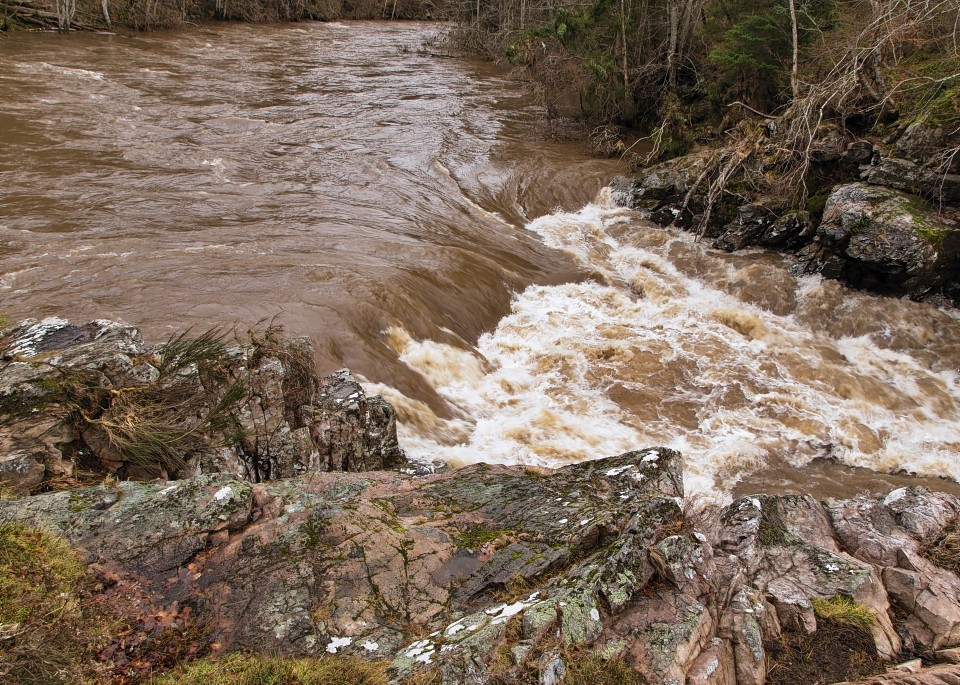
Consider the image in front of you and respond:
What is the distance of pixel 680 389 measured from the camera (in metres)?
8.59

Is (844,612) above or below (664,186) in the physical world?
below

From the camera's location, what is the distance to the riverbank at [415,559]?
3.01 meters

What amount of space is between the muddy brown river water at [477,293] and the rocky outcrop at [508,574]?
8.85 ft

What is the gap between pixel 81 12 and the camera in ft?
80.4

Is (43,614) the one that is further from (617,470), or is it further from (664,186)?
(664,186)

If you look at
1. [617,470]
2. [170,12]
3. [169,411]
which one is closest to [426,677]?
[617,470]

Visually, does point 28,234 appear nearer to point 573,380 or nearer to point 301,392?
point 301,392

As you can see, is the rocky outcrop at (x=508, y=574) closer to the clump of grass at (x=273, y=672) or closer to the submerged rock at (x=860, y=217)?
Result: the clump of grass at (x=273, y=672)

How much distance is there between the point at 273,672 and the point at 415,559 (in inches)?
42.4

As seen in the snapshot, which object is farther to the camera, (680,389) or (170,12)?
(170,12)

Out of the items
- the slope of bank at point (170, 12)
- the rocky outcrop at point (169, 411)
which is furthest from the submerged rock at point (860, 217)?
the slope of bank at point (170, 12)

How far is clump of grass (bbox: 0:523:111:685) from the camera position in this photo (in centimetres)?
251

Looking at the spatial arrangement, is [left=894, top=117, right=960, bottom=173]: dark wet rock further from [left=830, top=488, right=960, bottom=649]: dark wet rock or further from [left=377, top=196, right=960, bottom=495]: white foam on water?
[left=830, top=488, right=960, bottom=649]: dark wet rock

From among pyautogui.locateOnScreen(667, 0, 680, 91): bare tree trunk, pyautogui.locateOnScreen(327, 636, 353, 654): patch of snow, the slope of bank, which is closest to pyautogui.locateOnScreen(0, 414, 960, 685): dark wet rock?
pyautogui.locateOnScreen(327, 636, 353, 654): patch of snow
